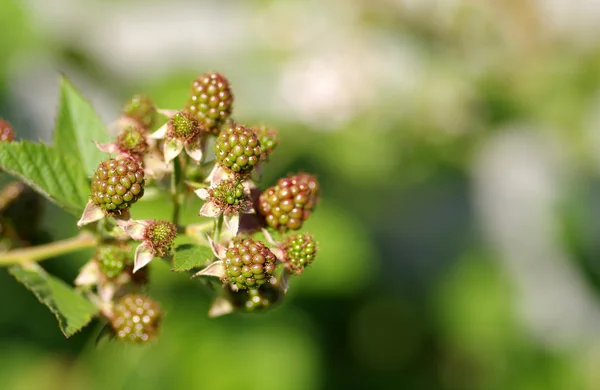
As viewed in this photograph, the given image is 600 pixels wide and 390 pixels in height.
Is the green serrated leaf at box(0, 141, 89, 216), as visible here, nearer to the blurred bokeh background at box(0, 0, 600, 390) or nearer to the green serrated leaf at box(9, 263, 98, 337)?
the green serrated leaf at box(9, 263, 98, 337)

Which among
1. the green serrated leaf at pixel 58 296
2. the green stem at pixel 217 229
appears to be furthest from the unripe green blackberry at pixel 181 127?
the green serrated leaf at pixel 58 296

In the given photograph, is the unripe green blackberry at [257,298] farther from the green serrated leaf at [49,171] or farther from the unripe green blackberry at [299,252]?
the green serrated leaf at [49,171]

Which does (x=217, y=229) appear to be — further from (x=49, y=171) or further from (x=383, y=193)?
(x=383, y=193)

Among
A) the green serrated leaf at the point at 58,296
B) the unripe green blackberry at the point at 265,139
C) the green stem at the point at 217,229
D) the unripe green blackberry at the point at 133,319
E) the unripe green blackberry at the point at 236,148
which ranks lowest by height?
the unripe green blackberry at the point at 133,319

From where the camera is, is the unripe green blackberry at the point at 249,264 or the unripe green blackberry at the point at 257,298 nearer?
the unripe green blackberry at the point at 249,264

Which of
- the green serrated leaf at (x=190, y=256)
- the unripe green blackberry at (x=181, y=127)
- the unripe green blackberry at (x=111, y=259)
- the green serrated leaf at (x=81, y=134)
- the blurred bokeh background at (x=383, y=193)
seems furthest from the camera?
the blurred bokeh background at (x=383, y=193)
